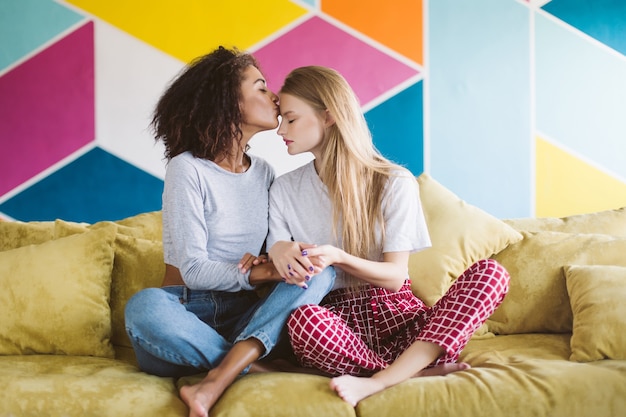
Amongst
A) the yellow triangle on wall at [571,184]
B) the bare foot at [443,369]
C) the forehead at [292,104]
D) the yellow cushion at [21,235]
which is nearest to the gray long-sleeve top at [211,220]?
the forehead at [292,104]

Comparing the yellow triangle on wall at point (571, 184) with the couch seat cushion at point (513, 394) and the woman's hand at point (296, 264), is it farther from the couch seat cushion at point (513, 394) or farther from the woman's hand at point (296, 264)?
the woman's hand at point (296, 264)

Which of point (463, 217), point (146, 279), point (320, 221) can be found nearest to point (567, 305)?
point (463, 217)

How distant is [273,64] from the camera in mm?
2729

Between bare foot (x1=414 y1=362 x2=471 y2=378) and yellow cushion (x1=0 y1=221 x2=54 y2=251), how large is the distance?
1.32m

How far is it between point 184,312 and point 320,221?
1.46 feet

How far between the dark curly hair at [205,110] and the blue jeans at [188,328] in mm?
435

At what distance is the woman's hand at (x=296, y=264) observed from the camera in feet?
5.33

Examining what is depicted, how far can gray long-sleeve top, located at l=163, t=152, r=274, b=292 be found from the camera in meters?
1.76

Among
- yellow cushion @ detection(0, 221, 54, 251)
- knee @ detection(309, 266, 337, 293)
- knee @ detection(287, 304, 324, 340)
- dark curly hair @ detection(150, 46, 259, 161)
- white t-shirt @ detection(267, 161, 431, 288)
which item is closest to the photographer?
knee @ detection(287, 304, 324, 340)

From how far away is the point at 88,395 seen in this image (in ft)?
5.10

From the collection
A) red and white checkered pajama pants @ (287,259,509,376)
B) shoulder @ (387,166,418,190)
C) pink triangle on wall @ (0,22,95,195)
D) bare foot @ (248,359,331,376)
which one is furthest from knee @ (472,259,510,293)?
pink triangle on wall @ (0,22,95,195)

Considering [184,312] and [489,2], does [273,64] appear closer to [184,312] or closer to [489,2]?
[489,2]

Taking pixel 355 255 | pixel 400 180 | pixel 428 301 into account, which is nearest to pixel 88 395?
pixel 355 255

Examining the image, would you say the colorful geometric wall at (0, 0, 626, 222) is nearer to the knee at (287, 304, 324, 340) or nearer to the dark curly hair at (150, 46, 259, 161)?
the dark curly hair at (150, 46, 259, 161)
